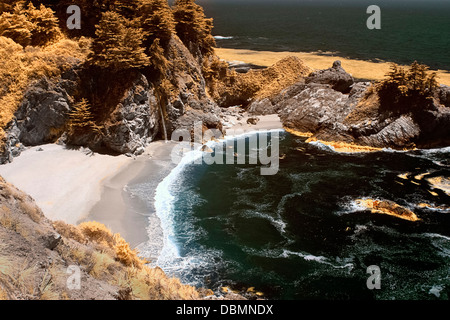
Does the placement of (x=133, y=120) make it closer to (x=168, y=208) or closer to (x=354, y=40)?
(x=168, y=208)

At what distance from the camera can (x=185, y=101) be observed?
1496 inches

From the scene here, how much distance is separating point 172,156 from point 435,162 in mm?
23771

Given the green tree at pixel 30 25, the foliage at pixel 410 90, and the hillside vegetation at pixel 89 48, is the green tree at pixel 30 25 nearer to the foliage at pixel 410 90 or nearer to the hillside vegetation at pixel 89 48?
the hillside vegetation at pixel 89 48

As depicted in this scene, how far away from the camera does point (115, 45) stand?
30.1 metres

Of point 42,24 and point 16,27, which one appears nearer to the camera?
point 16,27

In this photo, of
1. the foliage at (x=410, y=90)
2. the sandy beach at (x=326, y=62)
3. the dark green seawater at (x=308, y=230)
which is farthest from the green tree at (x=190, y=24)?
the foliage at (x=410, y=90)

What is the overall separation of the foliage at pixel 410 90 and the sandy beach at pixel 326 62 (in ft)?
62.0

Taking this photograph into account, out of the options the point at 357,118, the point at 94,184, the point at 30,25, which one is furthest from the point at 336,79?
the point at 30,25

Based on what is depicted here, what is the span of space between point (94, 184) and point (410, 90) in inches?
Result: 1245

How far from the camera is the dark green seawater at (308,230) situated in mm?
17516

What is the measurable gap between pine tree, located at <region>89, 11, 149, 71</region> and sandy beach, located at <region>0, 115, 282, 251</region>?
7.86 metres

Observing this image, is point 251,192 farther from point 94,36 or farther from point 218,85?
point 218,85

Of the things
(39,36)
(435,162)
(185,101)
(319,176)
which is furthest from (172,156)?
(435,162)
